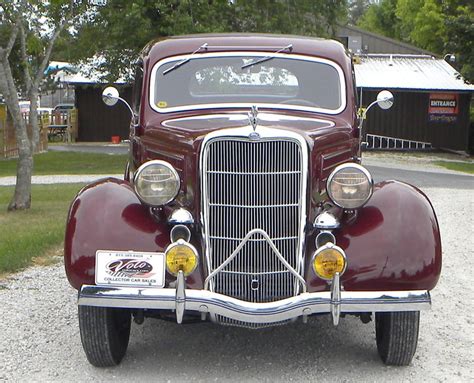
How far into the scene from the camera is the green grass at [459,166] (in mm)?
24281

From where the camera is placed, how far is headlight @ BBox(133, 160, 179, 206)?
4.95 meters

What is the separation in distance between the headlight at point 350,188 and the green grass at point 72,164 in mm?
16347

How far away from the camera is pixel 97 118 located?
116 feet

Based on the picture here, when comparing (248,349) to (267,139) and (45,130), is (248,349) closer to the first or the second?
(267,139)

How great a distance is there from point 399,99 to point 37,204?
22302mm

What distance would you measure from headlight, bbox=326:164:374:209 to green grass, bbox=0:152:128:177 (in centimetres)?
1635

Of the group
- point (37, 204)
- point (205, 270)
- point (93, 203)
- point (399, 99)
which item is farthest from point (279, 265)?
point (399, 99)

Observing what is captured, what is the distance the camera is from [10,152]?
26969 mm

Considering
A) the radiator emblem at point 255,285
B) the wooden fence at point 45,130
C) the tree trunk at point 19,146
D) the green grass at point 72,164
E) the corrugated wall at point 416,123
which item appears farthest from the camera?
the corrugated wall at point 416,123

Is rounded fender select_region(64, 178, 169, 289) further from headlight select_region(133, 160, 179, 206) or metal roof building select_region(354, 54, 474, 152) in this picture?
metal roof building select_region(354, 54, 474, 152)

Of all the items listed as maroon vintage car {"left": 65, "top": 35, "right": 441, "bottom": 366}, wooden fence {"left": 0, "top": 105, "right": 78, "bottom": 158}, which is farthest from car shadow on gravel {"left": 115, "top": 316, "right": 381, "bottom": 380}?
wooden fence {"left": 0, "top": 105, "right": 78, "bottom": 158}

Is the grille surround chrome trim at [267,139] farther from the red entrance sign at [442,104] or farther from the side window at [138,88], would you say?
the red entrance sign at [442,104]

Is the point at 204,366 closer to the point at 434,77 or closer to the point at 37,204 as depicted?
the point at 37,204

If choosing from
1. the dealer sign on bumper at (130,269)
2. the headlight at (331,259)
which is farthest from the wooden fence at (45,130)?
the headlight at (331,259)
